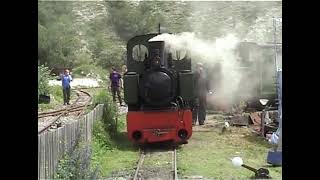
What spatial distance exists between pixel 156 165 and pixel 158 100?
67.8 inches

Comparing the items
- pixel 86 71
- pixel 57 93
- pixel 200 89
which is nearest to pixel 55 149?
pixel 200 89

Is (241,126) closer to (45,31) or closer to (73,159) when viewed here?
(73,159)

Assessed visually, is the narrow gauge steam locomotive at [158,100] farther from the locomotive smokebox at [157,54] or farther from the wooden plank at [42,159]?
the wooden plank at [42,159]

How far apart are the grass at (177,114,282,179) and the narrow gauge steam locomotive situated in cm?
53

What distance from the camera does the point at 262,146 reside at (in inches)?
418

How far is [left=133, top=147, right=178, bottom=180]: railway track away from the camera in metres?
8.09

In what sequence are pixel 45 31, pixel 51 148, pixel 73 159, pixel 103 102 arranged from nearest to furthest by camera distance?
1. pixel 51 148
2. pixel 73 159
3. pixel 103 102
4. pixel 45 31

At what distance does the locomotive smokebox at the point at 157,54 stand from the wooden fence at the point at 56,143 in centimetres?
187

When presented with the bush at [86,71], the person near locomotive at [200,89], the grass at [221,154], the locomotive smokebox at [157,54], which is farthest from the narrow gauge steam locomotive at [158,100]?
the bush at [86,71]

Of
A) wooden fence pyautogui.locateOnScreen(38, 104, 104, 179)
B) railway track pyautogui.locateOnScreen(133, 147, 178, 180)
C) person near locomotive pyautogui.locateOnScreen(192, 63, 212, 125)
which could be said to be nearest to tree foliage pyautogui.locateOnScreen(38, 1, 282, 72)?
person near locomotive pyautogui.locateOnScreen(192, 63, 212, 125)

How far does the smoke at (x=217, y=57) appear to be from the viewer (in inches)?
436

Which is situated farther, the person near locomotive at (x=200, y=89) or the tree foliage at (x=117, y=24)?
the tree foliage at (x=117, y=24)
